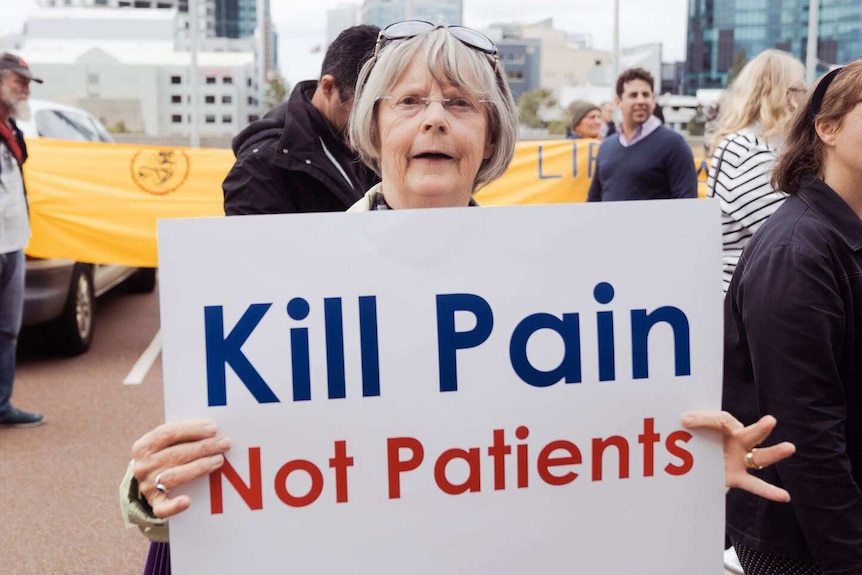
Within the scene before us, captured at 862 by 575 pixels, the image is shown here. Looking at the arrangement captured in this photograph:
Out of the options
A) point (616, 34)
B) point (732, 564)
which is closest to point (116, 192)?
point (732, 564)

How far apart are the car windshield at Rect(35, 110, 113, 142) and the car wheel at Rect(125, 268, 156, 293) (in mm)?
1793

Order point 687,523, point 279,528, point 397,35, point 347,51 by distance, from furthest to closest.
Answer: point 347,51
point 397,35
point 687,523
point 279,528

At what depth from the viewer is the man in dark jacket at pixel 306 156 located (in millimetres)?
3059

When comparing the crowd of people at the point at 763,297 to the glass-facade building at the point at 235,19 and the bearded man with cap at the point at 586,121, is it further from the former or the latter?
the glass-facade building at the point at 235,19

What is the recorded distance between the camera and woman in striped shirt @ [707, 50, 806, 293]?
3.78 meters

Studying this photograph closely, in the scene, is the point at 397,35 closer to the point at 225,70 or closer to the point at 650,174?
the point at 650,174

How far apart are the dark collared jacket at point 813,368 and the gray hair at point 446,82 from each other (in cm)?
61

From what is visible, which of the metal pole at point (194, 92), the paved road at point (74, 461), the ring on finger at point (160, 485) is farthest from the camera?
the metal pole at point (194, 92)

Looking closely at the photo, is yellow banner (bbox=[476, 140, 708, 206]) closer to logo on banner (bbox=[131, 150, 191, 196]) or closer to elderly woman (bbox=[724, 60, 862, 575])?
logo on banner (bbox=[131, 150, 191, 196])

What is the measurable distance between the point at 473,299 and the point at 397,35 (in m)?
0.59

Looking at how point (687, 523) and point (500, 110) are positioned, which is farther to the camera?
point (500, 110)

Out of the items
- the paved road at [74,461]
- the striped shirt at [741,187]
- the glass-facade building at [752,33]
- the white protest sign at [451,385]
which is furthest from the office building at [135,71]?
the white protest sign at [451,385]

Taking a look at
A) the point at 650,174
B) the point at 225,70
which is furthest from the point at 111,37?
the point at 650,174

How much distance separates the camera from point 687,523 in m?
1.73
